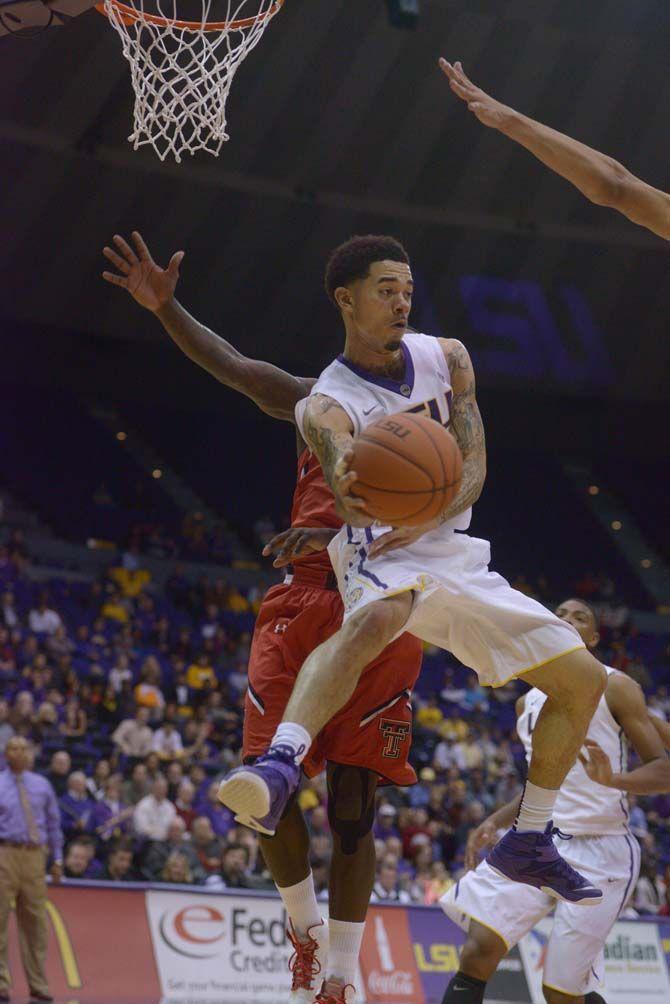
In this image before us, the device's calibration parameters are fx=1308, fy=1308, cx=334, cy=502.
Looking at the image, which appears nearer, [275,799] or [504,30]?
[275,799]

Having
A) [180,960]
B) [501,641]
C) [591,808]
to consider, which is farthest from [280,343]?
[501,641]

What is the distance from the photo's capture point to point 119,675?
16.5 meters

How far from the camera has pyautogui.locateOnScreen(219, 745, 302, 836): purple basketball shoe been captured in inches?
148

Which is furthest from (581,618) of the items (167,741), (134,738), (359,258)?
(167,741)

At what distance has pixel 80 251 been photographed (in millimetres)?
21609

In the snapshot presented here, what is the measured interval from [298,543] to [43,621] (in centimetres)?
1356

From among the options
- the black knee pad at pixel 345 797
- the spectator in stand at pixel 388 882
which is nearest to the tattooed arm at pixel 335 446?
the black knee pad at pixel 345 797

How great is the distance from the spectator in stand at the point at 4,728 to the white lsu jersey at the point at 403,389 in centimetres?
943

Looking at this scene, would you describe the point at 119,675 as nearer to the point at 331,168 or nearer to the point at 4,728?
the point at 4,728

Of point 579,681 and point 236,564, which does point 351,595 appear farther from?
point 236,564

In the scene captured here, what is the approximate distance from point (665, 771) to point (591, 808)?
1.86 feet

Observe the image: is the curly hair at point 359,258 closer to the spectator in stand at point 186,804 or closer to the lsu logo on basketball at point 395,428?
the lsu logo on basketball at point 395,428

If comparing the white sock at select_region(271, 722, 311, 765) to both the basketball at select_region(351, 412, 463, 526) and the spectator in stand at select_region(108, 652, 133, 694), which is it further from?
the spectator in stand at select_region(108, 652, 133, 694)

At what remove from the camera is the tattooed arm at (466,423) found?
189 inches
